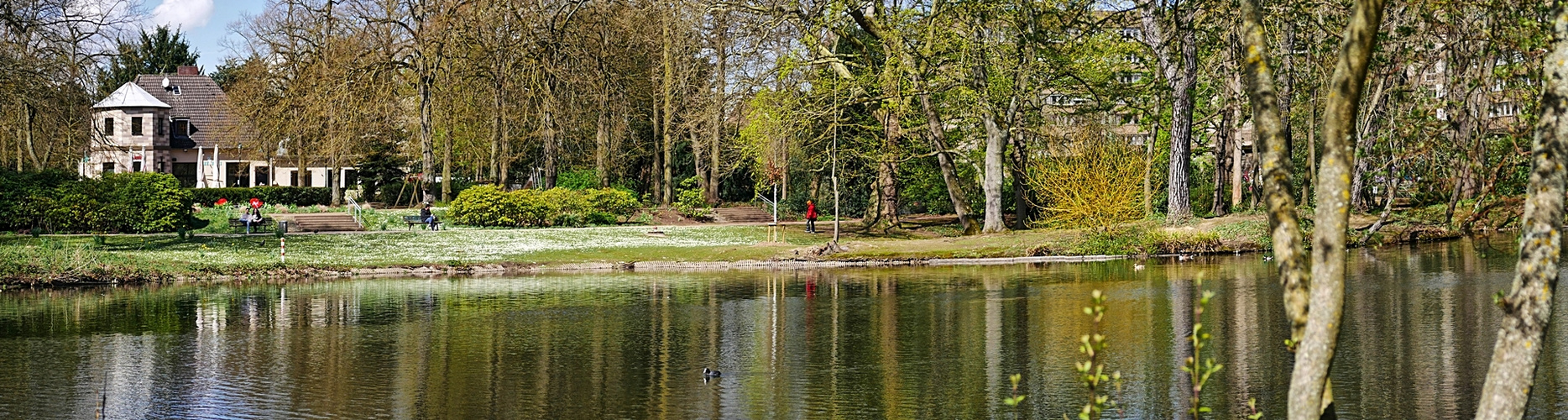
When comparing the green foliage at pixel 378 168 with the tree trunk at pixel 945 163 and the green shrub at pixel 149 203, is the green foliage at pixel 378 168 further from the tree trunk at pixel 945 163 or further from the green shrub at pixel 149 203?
the tree trunk at pixel 945 163

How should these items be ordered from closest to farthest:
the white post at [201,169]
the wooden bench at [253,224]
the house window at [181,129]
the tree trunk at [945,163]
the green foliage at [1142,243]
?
the green foliage at [1142,243], the tree trunk at [945,163], the wooden bench at [253,224], the white post at [201,169], the house window at [181,129]

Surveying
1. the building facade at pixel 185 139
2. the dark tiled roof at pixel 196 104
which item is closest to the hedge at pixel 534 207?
the building facade at pixel 185 139

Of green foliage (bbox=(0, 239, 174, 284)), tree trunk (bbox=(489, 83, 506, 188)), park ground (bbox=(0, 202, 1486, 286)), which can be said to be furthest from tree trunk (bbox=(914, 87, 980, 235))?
green foliage (bbox=(0, 239, 174, 284))

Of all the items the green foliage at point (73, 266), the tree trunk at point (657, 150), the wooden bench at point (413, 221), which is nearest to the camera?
the green foliage at point (73, 266)

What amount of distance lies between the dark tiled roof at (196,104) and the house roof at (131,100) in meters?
3.03

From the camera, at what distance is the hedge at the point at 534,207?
1881 inches

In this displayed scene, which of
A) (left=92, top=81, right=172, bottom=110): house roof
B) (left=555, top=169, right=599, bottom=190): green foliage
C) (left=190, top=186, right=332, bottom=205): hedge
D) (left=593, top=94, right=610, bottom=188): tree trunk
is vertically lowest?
(left=190, top=186, right=332, bottom=205): hedge

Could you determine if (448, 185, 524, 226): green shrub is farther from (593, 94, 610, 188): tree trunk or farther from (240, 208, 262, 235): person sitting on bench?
(240, 208, 262, 235): person sitting on bench

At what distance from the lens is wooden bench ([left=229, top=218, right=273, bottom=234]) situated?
43.0 metres

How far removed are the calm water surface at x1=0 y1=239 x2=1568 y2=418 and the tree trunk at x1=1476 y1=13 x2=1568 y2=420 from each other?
7227 mm

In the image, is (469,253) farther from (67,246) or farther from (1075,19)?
(1075,19)

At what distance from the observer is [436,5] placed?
48750 mm

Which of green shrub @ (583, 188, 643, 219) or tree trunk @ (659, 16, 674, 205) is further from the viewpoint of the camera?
tree trunk @ (659, 16, 674, 205)

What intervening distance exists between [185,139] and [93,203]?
4146cm
